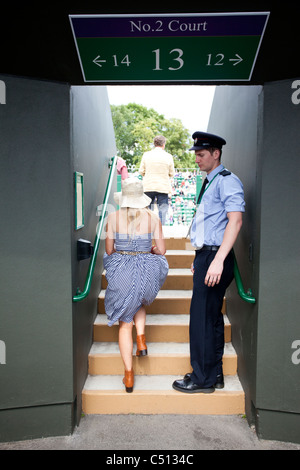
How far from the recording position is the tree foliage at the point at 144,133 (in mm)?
36750

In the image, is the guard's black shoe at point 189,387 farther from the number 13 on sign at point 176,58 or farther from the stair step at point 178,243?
the number 13 on sign at point 176,58

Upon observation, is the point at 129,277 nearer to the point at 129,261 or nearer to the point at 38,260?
the point at 129,261

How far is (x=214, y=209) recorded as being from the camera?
2732mm

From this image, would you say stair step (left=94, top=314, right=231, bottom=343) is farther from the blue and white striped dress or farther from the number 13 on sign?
the number 13 on sign

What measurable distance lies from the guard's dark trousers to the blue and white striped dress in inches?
14.3

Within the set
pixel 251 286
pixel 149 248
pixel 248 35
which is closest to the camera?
pixel 248 35

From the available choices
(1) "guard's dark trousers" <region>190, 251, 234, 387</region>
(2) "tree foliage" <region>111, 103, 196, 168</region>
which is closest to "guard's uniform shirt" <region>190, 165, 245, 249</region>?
(1) "guard's dark trousers" <region>190, 251, 234, 387</region>

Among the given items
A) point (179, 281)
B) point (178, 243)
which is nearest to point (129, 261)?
point (179, 281)

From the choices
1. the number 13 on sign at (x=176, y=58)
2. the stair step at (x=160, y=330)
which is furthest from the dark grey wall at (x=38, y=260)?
the stair step at (x=160, y=330)

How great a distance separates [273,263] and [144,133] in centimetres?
3666

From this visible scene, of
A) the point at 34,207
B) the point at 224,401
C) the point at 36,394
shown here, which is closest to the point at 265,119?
the point at 34,207

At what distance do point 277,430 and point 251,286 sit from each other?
1.02 meters

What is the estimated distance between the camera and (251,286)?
277 centimetres

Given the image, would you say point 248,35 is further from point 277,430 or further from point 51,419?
point 51,419
